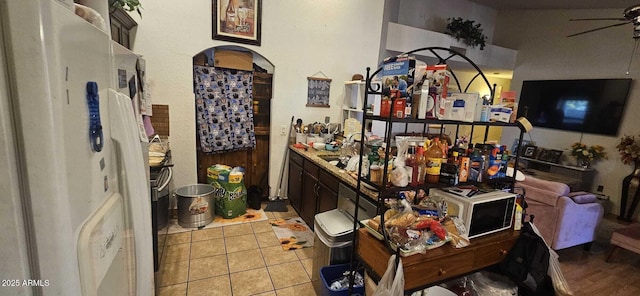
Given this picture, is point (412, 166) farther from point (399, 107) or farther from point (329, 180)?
point (329, 180)

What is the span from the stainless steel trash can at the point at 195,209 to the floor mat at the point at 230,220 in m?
0.05

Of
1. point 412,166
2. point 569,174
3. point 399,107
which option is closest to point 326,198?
point 412,166

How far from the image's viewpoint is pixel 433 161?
142 centimetres

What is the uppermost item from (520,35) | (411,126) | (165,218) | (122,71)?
(520,35)

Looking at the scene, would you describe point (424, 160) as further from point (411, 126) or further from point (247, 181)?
point (411, 126)

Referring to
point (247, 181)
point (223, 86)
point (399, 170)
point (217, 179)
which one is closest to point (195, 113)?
point (223, 86)

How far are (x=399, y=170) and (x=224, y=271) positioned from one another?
5.94 ft

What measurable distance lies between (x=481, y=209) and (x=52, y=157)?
173cm

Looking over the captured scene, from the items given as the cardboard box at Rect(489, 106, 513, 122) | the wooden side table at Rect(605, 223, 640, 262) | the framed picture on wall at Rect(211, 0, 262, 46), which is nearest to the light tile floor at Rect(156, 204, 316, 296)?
the cardboard box at Rect(489, 106, 513, 122)

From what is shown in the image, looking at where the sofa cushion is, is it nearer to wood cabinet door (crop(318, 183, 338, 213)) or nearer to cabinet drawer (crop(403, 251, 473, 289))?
cabinet drawer (crop(403, 251, 473, 289))

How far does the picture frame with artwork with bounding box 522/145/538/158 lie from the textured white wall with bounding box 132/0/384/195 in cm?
409

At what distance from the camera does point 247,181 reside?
3.76 m

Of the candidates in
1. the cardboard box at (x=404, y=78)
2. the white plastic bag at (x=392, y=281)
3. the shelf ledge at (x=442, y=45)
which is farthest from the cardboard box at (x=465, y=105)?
the shelf ledge at (x=442, y=45)

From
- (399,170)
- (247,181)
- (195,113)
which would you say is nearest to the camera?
(399,170)
